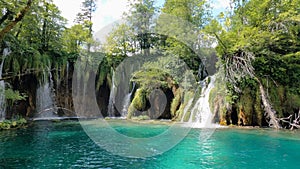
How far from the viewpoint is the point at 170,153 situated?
25.5 ft

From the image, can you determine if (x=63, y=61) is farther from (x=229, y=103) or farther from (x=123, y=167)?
(x=123, y=167)

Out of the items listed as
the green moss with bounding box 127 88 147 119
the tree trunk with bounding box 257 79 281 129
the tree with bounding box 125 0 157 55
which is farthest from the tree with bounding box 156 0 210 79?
the tree trunk with bounding box 257 79 281 129

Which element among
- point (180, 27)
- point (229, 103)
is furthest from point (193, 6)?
point (229, 103)

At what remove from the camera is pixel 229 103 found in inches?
547

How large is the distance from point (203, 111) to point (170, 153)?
25.8 ft

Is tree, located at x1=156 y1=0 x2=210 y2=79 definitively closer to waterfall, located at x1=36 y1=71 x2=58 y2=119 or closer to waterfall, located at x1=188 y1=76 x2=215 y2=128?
waterfall, located at x1=188 y1=76 x2=215 y2=128

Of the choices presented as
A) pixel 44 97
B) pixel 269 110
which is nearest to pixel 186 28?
pixel 269 110

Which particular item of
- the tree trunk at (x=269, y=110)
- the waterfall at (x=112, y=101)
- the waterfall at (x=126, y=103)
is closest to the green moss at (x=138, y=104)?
the waterfall at (x=126, y=103)

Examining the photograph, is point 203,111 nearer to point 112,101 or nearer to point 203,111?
point 203,111

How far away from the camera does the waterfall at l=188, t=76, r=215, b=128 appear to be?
47.7 feet

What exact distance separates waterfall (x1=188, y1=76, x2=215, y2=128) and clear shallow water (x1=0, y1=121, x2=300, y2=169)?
4174mm

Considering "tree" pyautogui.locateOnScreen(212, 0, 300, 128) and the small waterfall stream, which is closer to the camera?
"tree" pyautogui.locateOnScreen(212, 0, 300, 128)

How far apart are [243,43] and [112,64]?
41.1ft

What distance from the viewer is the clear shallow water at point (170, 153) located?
6.44m
